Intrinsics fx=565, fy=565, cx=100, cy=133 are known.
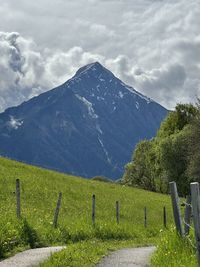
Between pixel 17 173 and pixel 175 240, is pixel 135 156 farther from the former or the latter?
pixel 175 240

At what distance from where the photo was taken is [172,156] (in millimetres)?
87375

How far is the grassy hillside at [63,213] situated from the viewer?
24141 mm

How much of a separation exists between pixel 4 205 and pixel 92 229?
7.99m

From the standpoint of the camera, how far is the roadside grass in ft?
46.8

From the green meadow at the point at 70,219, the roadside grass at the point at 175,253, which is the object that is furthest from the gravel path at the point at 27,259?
the roadside grass at the point at 175,253

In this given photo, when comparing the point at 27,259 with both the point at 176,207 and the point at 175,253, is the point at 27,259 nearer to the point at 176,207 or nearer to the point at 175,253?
the point at 176,207

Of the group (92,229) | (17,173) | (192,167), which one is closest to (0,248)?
(92,229)

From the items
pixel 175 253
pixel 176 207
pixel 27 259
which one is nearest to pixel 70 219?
pixel 27 259

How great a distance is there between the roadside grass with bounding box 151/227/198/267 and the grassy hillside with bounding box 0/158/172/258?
20.2 ft

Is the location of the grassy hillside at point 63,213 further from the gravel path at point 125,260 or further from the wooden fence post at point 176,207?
the wooden fence post at point 176,207

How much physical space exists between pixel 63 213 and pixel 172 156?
4886 centimetres

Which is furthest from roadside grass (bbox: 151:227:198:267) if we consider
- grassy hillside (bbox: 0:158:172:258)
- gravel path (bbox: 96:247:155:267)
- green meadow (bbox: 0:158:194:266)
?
grassy hillside (bbox: 0:158:172:258)

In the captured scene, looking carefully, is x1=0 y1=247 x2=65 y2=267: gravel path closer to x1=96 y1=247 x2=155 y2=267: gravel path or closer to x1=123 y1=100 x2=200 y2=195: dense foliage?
x1=96 y1=247 x2=155 y2=267: gravel path

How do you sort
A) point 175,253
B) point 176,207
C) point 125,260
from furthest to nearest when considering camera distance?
point 125,260, point 176,207, point 175,253
